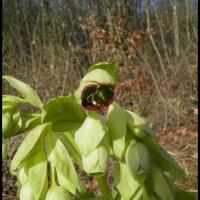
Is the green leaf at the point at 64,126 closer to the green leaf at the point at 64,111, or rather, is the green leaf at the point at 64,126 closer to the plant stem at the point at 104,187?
the green leaf at the point at 64,111

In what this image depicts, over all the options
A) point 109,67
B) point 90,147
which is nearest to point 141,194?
point 90,147

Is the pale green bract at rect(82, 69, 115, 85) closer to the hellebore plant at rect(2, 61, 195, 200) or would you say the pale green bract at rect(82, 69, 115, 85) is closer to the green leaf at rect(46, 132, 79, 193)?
the hellebore plant at rect(2, 61, 195, 200)

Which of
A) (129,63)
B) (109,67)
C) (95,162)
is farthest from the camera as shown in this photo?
(129,63)

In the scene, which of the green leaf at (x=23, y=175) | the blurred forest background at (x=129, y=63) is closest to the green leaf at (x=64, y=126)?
the green leaf at (x=23, y=175)

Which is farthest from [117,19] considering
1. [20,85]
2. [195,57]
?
[20,85]

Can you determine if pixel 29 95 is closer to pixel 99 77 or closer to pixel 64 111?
pixel 64 111

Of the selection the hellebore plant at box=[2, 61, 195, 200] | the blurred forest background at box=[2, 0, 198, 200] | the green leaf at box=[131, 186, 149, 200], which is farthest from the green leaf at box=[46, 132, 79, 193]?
the blurred forest background at box=[2, 0, 198, 200]
